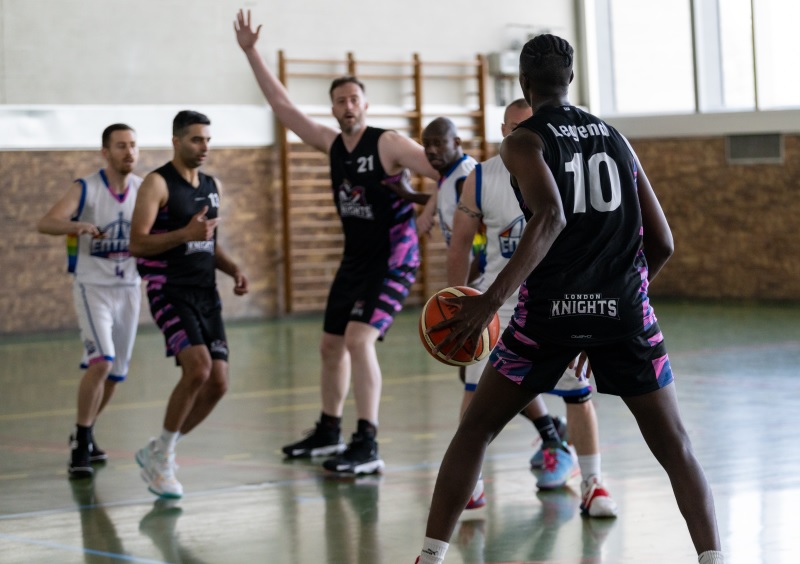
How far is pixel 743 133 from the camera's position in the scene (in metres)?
16.8

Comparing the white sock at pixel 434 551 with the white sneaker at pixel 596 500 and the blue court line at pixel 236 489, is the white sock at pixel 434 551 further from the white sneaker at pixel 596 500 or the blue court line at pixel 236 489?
the blue court line at pixel 236 489

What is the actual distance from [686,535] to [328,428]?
2.63 metres

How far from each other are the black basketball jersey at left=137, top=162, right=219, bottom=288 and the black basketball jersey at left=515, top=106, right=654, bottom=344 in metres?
3.05

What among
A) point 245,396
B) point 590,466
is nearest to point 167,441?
point 590,466

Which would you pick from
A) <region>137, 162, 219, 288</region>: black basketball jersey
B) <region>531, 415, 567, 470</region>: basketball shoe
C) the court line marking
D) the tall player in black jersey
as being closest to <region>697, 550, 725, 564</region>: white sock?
the tall player in black jersey

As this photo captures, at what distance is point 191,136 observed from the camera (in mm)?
6695

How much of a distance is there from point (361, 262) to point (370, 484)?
1325 mm

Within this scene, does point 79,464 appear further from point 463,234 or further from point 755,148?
point 755,148

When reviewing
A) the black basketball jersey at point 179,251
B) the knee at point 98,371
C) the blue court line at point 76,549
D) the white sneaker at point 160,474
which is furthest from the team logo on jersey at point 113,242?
the blue court line at point 76,549

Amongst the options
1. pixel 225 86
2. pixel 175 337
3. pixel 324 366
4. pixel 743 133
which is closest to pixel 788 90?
pixel 743 133

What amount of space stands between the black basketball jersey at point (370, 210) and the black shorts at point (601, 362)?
10.4 ft

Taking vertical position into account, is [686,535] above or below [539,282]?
below

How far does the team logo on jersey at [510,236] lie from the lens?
5922mm

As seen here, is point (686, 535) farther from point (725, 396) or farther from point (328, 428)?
point (725, 396)
